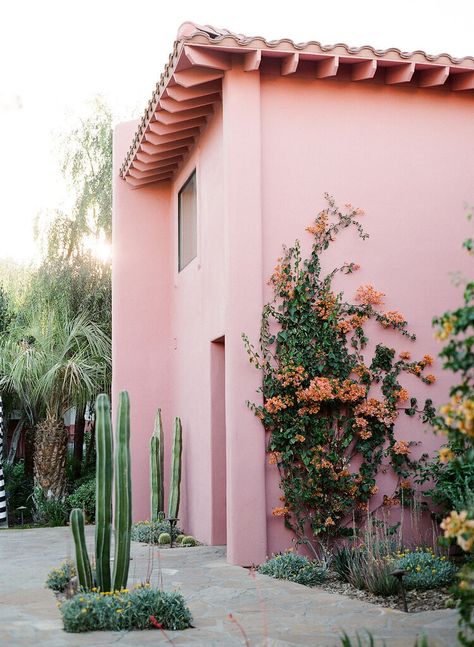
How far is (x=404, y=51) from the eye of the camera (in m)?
9.23

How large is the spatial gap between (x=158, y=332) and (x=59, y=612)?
7311mm

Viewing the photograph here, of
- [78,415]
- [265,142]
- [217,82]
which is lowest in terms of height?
[78,415]

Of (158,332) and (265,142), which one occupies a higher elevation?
(265,142)

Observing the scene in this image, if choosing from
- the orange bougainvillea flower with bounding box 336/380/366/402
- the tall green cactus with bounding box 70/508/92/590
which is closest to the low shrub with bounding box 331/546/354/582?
the orange bougainvillea flower with bounding box 336/380/366/402

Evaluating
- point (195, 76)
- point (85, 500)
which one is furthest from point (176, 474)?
point (195, 76)

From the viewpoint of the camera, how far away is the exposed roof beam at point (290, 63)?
8.91 metres

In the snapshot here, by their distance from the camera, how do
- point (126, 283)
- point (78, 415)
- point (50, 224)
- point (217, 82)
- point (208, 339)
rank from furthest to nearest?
point (50, 224), point (78, 415), point (126, 283), point (208, 339), point (217, 82)

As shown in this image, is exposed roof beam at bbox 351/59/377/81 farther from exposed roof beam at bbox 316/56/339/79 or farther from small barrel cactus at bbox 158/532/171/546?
small barrel cactus at bbox 158/532/171/546

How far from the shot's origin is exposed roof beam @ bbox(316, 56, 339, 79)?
29.6 feet

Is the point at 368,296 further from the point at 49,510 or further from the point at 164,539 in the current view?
the point at 49,510

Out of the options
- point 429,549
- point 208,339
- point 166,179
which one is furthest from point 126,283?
point 429,549

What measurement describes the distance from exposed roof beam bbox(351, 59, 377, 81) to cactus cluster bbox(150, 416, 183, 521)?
523cm

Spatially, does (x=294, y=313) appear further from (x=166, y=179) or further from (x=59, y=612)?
(x=166, y=179)

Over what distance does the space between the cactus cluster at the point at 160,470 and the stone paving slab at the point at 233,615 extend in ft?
7.58
